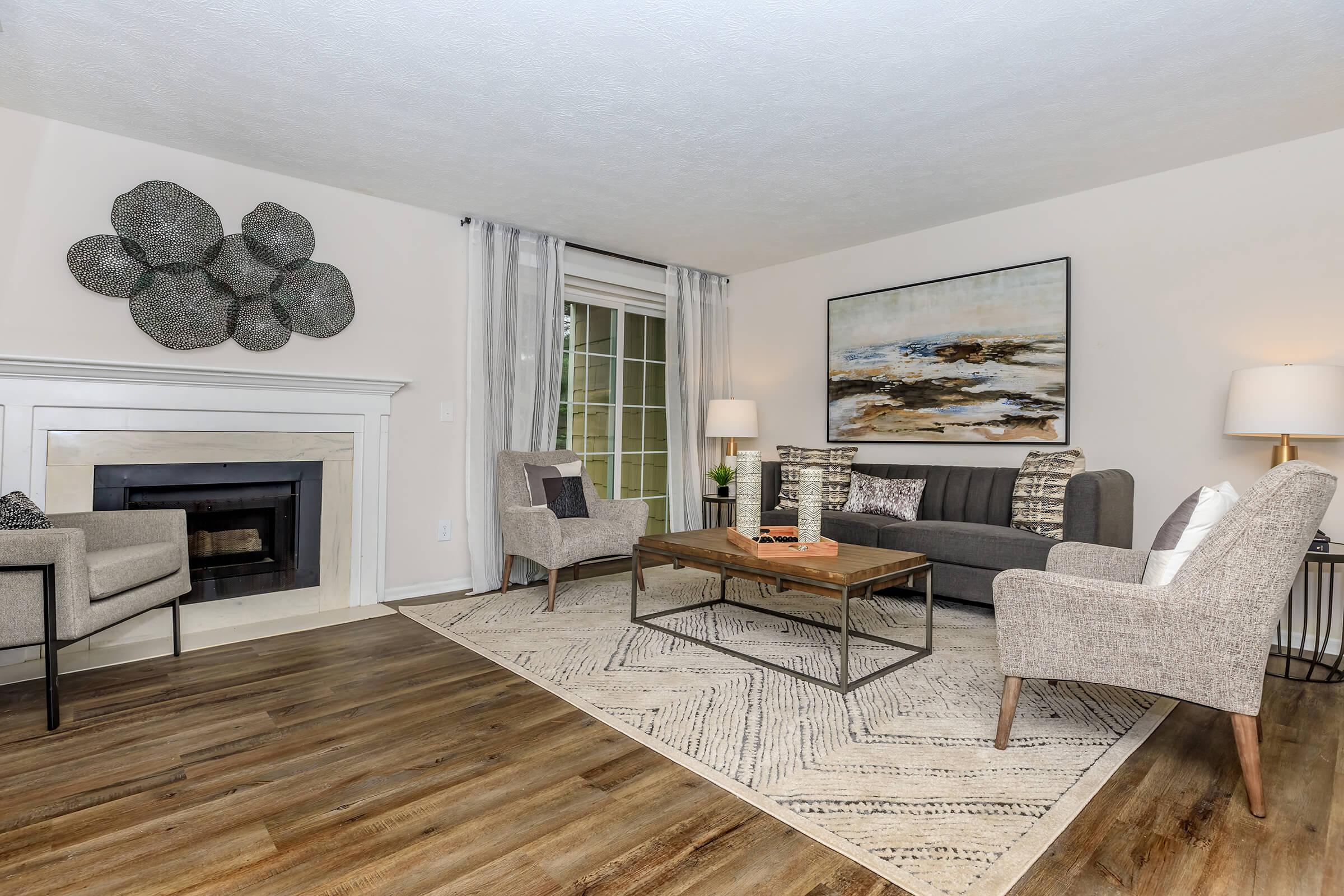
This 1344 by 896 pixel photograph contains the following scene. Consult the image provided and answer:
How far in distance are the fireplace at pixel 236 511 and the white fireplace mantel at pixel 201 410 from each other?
0.19 meters

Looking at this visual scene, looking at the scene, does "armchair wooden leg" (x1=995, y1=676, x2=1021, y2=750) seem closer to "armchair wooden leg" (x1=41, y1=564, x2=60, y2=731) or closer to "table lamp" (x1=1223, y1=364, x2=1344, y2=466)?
"table lamp" (x1=1223, y1=364, x2=1344, y2=466)

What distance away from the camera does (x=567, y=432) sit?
5.04 meters

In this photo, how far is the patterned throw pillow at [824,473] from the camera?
4.61 m

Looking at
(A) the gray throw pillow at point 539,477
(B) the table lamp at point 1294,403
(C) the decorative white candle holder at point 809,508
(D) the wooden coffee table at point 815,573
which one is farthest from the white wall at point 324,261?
(B) the table lamp at point 1294,403

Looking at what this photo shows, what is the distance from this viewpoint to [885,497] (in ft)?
14.2

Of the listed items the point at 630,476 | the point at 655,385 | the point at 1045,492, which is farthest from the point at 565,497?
the point at 1045,492

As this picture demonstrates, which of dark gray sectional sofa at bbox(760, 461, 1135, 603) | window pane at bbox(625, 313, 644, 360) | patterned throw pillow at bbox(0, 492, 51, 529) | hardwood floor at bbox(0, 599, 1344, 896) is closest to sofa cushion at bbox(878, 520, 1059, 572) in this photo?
dark gray sectional sofa at bbox(760, 461, 1135, 603)

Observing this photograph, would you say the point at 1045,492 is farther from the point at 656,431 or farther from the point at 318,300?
the point at 318,300

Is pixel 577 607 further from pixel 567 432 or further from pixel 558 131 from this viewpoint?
pixel 558 131

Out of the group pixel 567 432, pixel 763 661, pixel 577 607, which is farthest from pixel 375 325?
pixel 763 661

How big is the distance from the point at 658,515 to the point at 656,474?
12.6 inches

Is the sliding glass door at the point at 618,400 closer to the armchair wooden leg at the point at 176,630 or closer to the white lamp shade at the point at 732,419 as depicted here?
the white lamp shade at the point at 732,419

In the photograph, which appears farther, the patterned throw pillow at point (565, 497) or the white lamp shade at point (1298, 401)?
the patterned throw pillow at point (565, 497)

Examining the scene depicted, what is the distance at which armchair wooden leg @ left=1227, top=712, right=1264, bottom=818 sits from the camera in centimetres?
178
